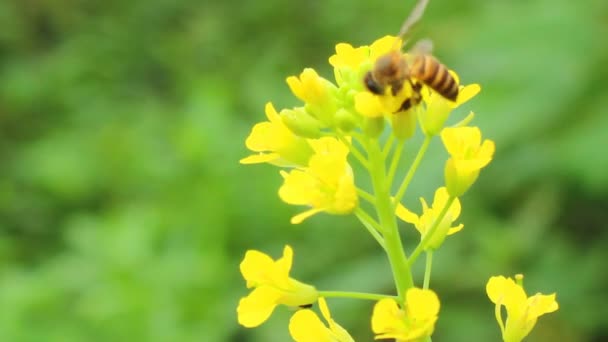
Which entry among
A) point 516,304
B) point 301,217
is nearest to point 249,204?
point 516,304

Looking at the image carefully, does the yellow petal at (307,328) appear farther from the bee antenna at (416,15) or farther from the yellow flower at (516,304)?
the bee antenna at (416,15)

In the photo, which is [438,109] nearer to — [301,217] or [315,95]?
[315,95]

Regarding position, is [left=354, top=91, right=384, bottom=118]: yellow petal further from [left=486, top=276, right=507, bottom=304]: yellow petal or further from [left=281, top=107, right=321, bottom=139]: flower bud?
[left=486, top=276, right=507, bottom=304]: yellow petal

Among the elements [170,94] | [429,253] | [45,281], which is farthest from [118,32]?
[429,253]

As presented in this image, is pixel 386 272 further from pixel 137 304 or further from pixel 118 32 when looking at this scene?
pixel 118 32

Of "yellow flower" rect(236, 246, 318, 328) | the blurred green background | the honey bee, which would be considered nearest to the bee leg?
the honey bee

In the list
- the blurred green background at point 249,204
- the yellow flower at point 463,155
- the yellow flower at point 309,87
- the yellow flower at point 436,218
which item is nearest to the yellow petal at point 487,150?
the yellow flower at point 463,155
